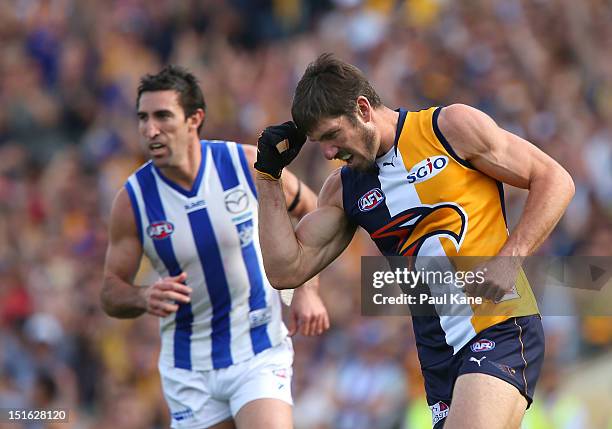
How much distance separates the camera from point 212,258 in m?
7.22

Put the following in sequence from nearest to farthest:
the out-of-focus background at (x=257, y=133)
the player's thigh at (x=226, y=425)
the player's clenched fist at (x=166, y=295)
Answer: the player's clenched fist at (x=166, y=295) → the player's thigh at (x=226, y=425) → the out-of-focus background at (x=257, y=133)

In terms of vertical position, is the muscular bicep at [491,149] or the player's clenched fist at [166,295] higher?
the muscular bicep at [491,149]

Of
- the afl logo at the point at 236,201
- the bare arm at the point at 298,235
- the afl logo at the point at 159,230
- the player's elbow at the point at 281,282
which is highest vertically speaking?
the afl logo at the point at 236,201

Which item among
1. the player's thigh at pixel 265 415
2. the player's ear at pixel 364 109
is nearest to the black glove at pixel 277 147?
the player's ear at pixel 364 109

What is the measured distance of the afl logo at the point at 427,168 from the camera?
18.9 feet

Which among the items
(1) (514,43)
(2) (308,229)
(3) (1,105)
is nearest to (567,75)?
(1) (514,43)

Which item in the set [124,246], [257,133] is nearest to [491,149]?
[124,246]

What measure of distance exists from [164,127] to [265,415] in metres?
1.86

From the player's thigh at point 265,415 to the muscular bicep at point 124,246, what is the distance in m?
1.10

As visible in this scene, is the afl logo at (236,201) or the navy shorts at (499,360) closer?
the navy shorts at (499,360)

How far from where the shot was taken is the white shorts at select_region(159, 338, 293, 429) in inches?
275

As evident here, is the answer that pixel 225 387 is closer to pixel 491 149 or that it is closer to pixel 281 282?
pixel 281 282

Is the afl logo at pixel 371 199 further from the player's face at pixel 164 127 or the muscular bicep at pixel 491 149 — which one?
the player's face at pixel 164 127

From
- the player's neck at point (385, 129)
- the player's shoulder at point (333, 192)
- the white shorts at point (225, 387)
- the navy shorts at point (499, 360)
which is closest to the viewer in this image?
the navy shorts at point (499, 360)
